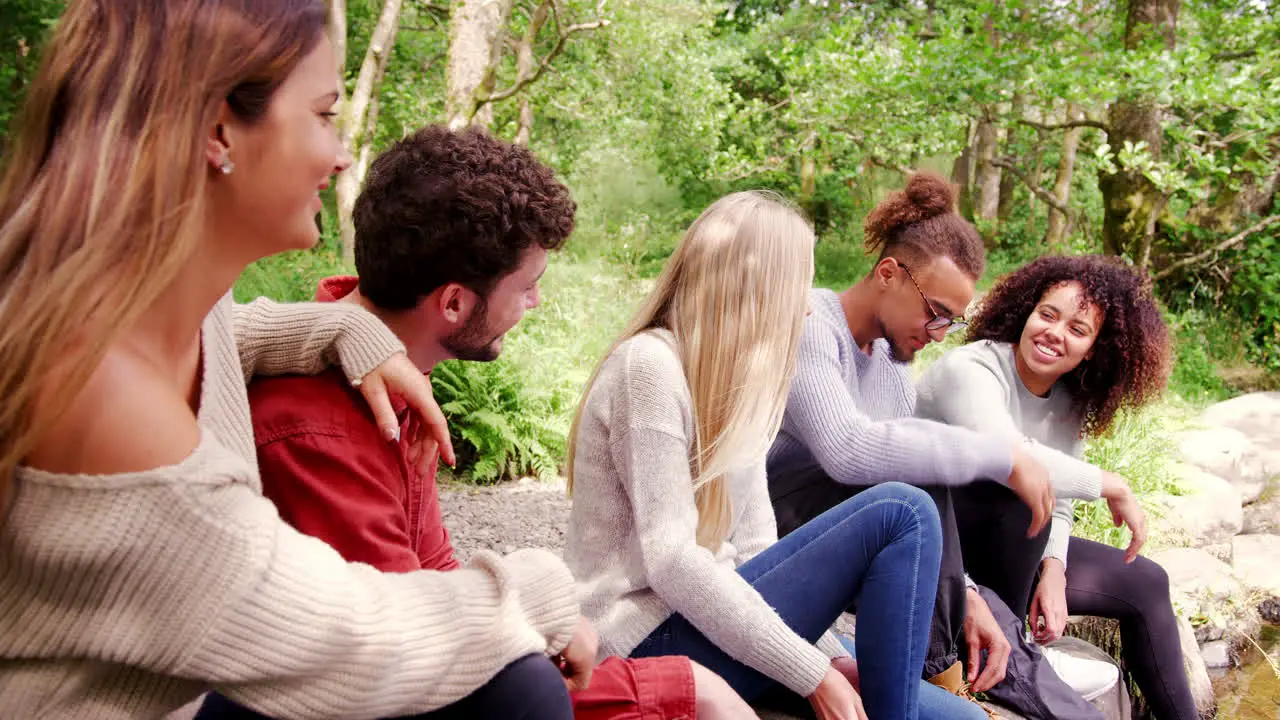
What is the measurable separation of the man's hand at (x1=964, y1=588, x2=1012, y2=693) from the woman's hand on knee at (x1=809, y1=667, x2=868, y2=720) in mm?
781

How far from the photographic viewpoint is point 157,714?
49.8 inches

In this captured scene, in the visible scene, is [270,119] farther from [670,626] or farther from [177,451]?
[670,626]

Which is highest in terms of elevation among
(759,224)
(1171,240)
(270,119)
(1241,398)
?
(270,119)

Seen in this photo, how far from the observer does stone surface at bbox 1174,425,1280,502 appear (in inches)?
245

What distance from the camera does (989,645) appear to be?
281 centimetres

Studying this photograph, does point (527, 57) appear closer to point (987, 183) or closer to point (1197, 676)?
point (1197, 676)

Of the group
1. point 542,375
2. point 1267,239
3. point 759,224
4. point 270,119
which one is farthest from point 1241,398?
point 270,119

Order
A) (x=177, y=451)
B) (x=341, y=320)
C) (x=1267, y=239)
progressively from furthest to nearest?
(x=1267, y=239) → (x=341, y=320) → (x=177, y=451)

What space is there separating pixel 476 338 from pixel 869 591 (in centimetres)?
100

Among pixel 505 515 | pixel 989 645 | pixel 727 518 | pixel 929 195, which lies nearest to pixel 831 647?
pixel 727 518

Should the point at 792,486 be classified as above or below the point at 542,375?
above

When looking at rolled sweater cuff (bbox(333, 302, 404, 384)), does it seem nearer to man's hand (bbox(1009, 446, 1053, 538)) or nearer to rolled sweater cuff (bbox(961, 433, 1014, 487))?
rolled sweater cuff (bbox(961, 433, 1014, 487))

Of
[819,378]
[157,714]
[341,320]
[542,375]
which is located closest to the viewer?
[157,714]

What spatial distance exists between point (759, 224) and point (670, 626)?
92 cm
